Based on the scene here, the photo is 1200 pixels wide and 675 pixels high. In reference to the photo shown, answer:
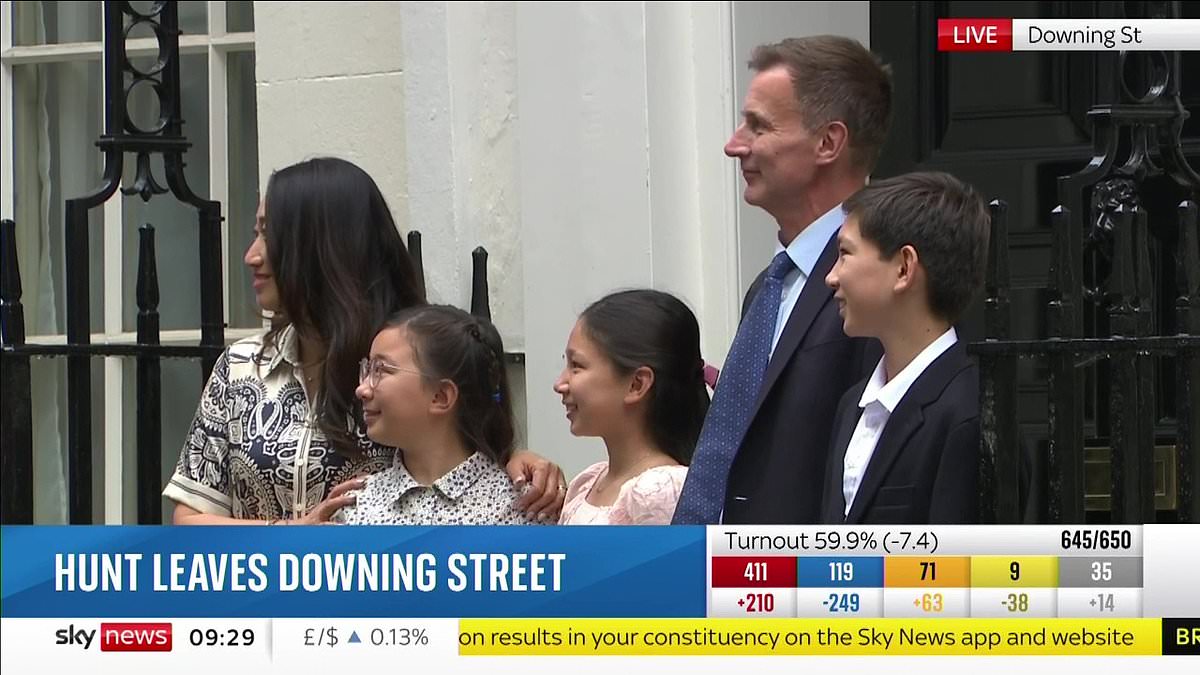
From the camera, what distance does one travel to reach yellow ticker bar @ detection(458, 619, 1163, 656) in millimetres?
2643

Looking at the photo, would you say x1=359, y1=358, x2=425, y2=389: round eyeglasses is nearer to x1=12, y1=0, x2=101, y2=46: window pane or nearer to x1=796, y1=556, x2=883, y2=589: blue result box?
x1=796, y1=556, x2=883, y2=589: blue result box

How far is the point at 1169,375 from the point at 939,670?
5.41 feet

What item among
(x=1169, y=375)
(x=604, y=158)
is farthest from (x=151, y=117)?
(x=1169, y=375)

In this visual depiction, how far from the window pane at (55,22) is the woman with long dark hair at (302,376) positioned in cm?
219

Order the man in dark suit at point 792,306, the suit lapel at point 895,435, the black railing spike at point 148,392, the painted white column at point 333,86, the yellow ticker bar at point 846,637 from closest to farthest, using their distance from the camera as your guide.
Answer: the yellow ticker bar at point 846,637 < the suit lapel at point 895,435 < the man in dark suit at point 792,306 < the black railing spike at point 148,392 < the painted white column at point 333,86

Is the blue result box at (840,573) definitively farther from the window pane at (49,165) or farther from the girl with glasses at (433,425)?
the window pane at (49,165)

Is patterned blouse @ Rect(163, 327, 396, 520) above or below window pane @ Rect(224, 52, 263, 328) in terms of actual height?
below

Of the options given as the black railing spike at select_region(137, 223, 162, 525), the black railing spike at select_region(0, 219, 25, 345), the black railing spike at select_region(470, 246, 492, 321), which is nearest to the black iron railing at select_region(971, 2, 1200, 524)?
the black railing spike at select_region(470, 246, 492, 321)

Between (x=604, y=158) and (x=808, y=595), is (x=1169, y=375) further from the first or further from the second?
(x=808, y=595)

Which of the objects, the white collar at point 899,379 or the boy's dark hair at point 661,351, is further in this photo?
the boy's dark hair at point 661,351

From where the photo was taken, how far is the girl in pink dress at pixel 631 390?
3.41 m

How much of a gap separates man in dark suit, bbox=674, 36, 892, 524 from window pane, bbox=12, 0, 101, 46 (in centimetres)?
266

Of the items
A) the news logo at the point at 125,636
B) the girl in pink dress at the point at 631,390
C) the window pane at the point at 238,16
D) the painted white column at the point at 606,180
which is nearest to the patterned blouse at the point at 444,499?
the girl in pink dress at the point at 631,390

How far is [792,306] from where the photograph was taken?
325cm
